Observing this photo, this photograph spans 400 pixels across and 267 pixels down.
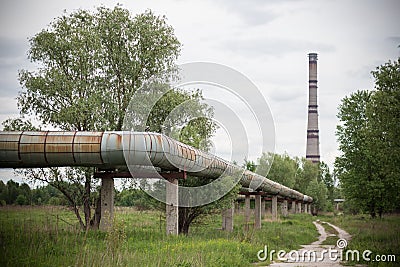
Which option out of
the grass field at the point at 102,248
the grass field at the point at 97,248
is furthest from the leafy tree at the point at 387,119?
the grass field at the point at 97,248

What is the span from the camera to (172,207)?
16.8m

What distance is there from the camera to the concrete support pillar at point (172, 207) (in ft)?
54.9

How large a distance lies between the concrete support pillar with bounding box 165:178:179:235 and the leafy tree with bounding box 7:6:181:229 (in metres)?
6.53

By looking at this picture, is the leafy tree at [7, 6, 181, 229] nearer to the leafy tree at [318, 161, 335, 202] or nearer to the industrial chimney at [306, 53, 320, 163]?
the industrial chimney at [306, 53, 320, 163]

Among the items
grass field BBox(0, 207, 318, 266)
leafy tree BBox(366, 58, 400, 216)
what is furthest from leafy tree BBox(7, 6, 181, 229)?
leafy tree BBox(366, 58, 400, 216)

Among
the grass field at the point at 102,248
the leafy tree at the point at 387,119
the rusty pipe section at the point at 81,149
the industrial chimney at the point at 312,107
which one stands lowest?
the grass field at the point at 102,248

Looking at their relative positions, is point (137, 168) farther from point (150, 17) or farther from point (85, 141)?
point (150, 17)

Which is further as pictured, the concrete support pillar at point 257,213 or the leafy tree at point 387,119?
the concrete support pillar at point 257,213

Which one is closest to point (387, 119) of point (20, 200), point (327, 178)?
point (20, 200)

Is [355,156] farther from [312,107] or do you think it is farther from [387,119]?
[312,107]

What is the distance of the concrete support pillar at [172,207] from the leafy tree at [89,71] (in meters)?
6.53

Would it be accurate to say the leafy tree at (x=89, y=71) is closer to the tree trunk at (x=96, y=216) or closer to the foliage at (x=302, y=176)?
the tree trunk at (x=96, y=216)

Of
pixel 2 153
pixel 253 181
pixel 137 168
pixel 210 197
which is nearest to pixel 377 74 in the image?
pixel 253 181

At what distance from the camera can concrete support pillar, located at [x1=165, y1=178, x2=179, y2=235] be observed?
16.7m
